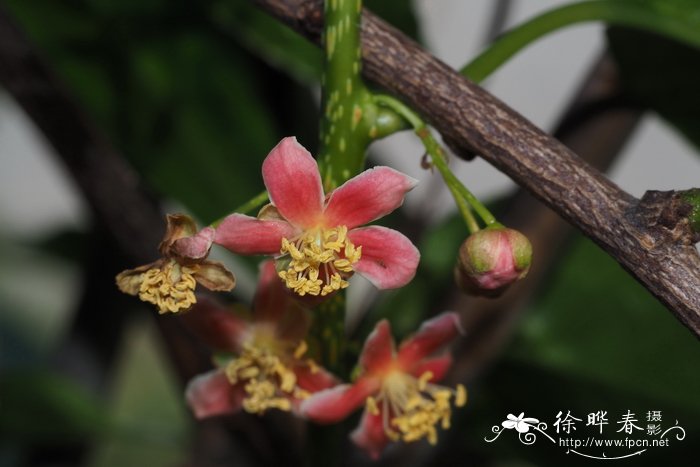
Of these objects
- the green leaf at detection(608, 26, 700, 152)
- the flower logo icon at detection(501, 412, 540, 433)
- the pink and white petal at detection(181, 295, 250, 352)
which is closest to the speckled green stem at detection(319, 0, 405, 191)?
the pink and white petal at detection(181, 295, 250, 352)

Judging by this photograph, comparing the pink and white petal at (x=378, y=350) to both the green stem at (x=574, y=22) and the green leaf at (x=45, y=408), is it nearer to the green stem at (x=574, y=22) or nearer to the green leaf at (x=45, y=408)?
the green stem at (x=574, y=22)

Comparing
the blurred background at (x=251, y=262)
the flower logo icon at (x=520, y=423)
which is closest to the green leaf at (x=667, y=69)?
the blurred background at (x=251, y=262)

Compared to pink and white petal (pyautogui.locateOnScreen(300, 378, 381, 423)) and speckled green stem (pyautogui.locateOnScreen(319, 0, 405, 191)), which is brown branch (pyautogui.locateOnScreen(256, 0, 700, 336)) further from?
pink and white petal (pyautogui.locateOnScreen(300, 378, 381, 423))

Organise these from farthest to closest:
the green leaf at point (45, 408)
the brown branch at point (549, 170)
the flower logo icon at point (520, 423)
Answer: the green leaf at point (45, 408)
the flower logo icon at point (520, 423)
the brown branch at point (549, 170)

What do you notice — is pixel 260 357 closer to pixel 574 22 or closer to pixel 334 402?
pixel 334 402

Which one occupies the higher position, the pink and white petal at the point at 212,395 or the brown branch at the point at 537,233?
the brown branch at the point at 537,233

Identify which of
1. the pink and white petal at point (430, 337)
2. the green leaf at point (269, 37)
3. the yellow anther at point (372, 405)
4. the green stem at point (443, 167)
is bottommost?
the yellow anther at point (372, 405)

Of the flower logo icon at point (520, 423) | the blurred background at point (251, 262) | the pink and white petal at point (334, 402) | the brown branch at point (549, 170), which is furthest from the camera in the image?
the blurred background at point (251, 262)
